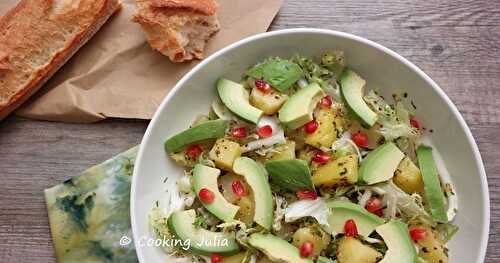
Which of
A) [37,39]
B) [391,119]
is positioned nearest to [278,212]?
[391,119]

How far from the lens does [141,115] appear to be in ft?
6.98

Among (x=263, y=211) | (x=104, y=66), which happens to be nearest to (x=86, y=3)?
(x=104, y=66)

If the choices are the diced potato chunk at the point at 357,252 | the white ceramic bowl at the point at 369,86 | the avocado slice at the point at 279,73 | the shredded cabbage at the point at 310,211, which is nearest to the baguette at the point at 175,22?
the white ceramic bowl at the point at 369,86

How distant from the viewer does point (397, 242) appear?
5.92 feet

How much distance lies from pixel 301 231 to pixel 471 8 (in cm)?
123

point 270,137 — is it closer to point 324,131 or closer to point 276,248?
point 324,131

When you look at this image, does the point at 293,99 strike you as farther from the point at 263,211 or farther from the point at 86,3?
the point at 86,3

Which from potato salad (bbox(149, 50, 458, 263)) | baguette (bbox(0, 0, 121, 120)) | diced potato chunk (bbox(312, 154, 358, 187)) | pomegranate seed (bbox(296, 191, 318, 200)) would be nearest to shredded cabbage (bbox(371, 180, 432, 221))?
potato salad (bbox(149, 50, 458, 263))

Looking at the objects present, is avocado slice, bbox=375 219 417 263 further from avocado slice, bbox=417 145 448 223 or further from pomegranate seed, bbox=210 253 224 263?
pomegranate seed, bbox=210 253 224 263

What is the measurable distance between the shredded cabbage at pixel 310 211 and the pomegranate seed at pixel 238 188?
0.17m

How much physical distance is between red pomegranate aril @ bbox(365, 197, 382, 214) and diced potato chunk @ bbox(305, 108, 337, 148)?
250 mm

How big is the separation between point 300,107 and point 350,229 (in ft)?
1.53

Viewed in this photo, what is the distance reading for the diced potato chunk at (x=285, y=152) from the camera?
193 cm

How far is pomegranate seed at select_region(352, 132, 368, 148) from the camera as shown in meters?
1.97
